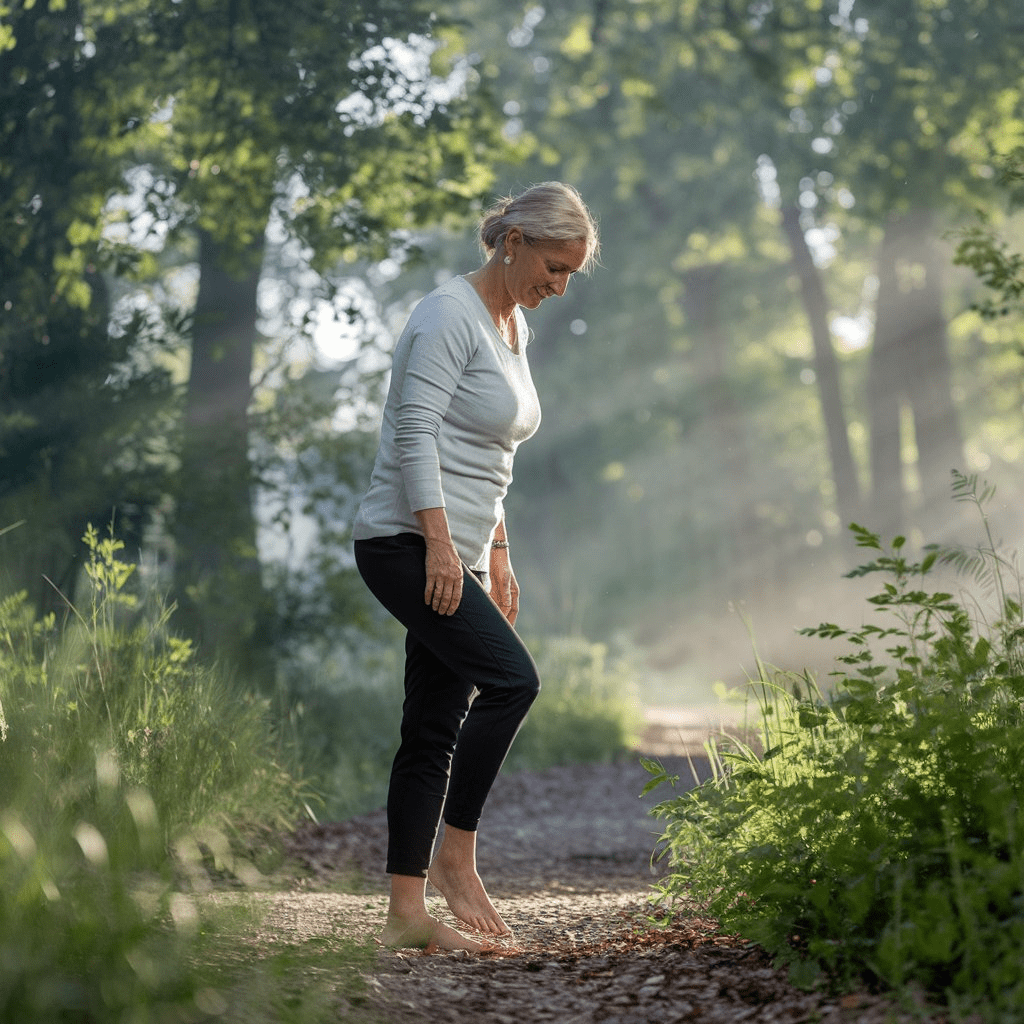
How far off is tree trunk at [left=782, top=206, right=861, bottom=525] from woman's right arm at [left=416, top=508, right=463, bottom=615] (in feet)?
57.9

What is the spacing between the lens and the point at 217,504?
7.87 metres

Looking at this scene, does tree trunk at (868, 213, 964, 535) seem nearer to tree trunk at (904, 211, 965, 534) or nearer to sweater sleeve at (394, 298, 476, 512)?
tree trunk at (904, 211, 965, 534)

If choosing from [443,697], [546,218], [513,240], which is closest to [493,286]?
[513,240]

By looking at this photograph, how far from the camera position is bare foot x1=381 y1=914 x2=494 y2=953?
3377 millimetres

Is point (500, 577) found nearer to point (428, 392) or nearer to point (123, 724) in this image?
point (428, 392)

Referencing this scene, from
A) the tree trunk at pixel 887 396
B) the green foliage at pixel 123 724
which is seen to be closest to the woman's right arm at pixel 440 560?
the green foliage at pixel 123 724

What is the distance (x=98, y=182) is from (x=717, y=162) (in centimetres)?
1695

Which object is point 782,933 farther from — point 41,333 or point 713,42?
point 713,42

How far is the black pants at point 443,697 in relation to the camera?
11.0 ft

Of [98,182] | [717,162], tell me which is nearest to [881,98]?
[717,162]

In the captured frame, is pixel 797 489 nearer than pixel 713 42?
No

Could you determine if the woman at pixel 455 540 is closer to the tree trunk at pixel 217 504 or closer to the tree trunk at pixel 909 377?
the tree trunk at pixel 217 504

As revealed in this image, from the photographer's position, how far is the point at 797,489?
32.8m

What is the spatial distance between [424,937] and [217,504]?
493cm
